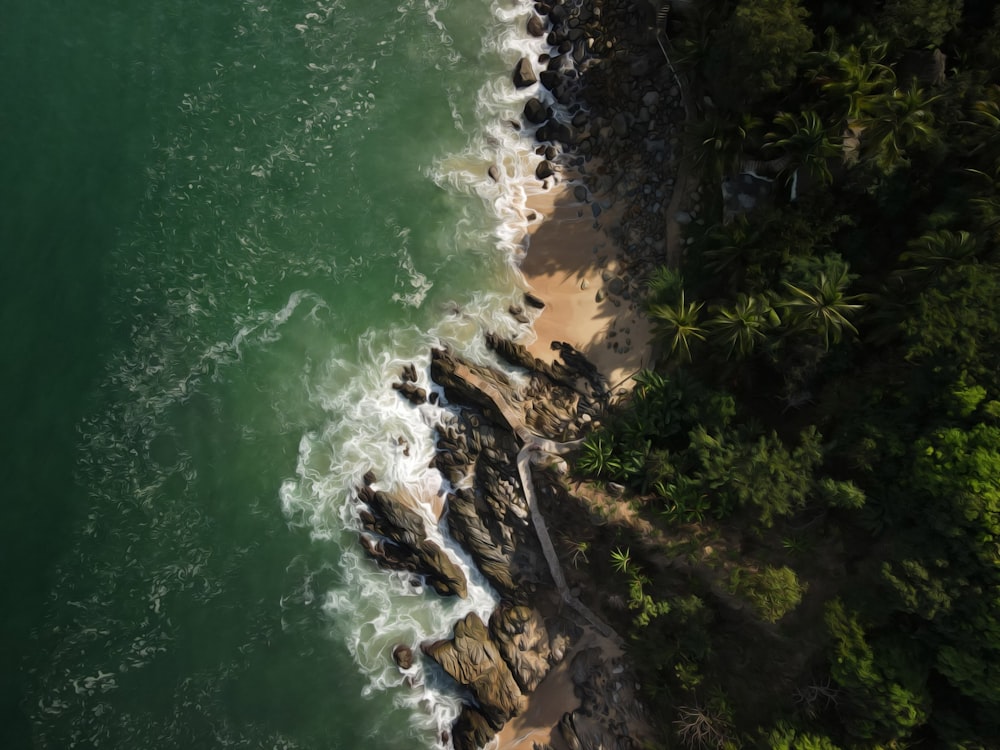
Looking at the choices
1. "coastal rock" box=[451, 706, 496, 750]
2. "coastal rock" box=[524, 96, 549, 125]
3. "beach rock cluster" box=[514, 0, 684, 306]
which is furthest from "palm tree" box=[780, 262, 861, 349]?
"coastal rock" box=[451, 706, 496, 750]

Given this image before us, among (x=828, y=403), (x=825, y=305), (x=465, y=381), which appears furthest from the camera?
(x=465, y=381)

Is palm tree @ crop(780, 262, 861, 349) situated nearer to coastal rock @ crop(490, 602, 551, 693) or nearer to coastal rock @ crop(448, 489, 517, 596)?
coastal rock @ crop(448, 489, 517, 596)

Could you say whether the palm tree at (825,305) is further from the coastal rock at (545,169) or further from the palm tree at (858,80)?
the coastal rock at (545,169)

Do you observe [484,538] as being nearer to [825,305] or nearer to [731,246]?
[731,246]

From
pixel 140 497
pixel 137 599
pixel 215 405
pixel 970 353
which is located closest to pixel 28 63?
pixel 215 405

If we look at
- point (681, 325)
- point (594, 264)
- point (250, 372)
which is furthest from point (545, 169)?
point (250, 372)

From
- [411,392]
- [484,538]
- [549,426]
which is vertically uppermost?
[549,426]
